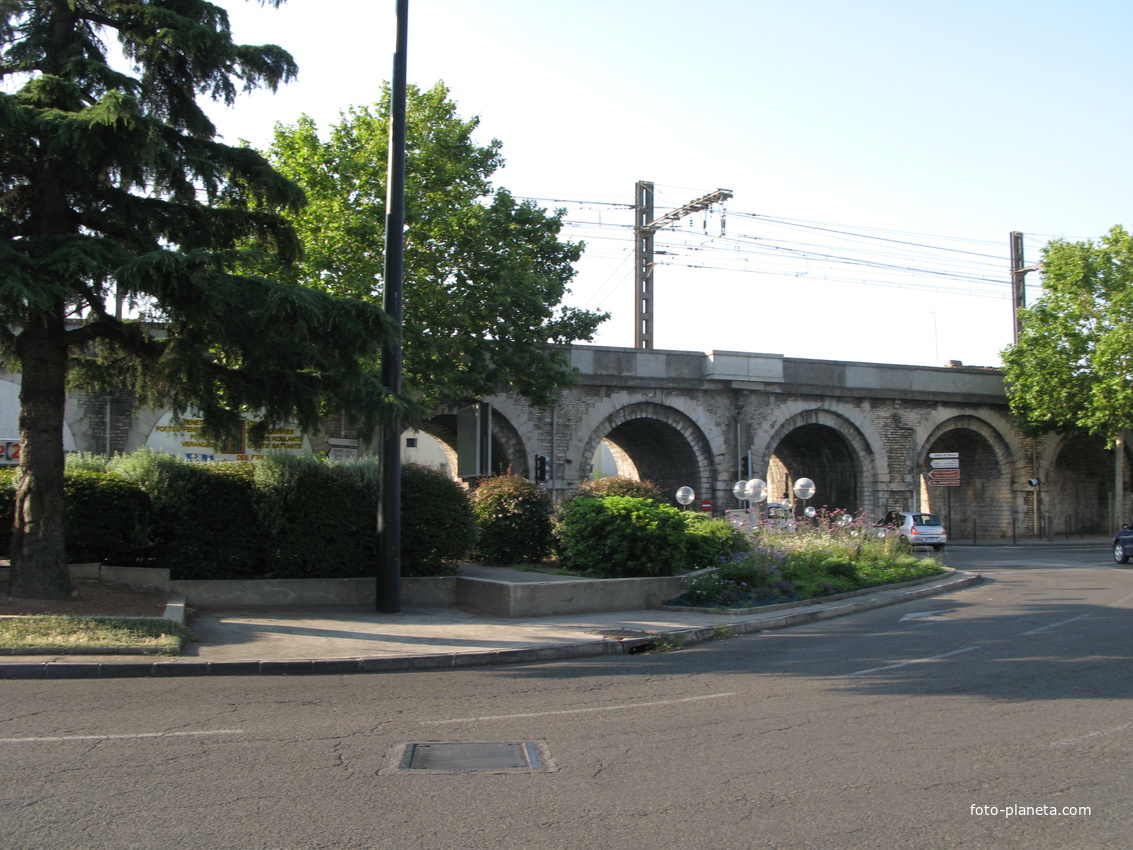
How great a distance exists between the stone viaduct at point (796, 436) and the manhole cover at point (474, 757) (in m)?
17.1

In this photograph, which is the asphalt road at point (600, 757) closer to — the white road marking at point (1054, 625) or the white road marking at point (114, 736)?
the white road marking at point (114, 736)

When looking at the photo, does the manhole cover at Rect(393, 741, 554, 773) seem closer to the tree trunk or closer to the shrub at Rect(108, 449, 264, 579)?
the tree trunk

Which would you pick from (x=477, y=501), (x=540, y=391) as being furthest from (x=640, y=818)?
(x=540, y=391)

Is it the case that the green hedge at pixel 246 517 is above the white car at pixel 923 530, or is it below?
above

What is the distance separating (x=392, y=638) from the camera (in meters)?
10.4

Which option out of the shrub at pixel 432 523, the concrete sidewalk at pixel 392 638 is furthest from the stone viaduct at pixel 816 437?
the concrete sidewalk at pixel 392 638

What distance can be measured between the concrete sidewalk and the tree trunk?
1.63m

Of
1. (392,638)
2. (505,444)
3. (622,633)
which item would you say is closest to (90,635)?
(392,638)

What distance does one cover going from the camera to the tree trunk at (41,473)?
417 inches

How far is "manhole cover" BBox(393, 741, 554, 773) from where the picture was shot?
211 inches

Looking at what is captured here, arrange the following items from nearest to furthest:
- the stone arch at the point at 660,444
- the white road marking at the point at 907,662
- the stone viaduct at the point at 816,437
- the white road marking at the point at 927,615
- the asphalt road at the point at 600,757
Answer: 1. the asphalt road at the point at 600,757
2. the white road marking at the point at 907,662
3. the white road marking at the point at 927,615
4. the stone viaduct at the point at 816,437
5. the stone arch at the point at 660,444

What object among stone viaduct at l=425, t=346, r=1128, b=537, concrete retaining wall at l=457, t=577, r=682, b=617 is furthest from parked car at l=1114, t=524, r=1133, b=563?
concrete retaining wall at l=457, t=577, r=682, b=617

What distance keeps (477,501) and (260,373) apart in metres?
5.86

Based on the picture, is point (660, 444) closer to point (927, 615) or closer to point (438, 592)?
point (927, 615)
